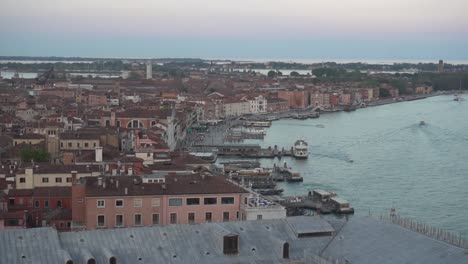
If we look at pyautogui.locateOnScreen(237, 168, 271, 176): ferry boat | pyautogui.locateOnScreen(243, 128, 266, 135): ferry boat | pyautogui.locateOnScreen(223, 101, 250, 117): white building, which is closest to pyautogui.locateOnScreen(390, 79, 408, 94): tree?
pyautogui.locateOnScreen(223, 101, 250, 117): white building

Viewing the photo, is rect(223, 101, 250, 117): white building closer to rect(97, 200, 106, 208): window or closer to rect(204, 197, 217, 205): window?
rect(204, 197, 217, 205): window

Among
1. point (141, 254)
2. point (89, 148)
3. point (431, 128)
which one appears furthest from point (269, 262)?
point (431, 128)

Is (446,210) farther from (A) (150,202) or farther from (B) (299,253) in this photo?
(B) (299,253)

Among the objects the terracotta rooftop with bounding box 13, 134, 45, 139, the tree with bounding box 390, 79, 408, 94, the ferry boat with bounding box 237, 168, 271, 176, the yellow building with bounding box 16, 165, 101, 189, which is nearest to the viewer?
the yellow building with bounding box 16, 165, 101, 189

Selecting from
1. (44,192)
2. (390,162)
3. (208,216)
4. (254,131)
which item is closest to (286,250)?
(208,216)

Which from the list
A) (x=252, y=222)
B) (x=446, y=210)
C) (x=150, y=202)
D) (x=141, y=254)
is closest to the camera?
(x=141, y=254)

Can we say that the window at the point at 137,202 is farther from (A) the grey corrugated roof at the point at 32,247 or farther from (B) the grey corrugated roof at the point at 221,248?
(A) the grey corrugated roof at the point at 32,247

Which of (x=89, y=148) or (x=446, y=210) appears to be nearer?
(x=446, y=210)
